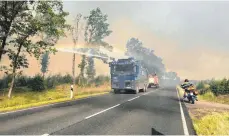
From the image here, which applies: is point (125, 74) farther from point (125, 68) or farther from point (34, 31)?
point (34, 31)

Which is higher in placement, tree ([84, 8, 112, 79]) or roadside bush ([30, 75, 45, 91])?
tree ([84, 8, 112, 79])

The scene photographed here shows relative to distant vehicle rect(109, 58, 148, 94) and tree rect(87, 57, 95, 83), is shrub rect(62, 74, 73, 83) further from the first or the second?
tree rect(87, 57, 95, 83)

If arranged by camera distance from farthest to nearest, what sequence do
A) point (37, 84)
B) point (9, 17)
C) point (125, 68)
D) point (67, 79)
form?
point (67, 79)
point (125, 68)
point (37, 84)
point (9, 17)

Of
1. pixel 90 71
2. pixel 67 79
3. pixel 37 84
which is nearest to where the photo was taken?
pixel 37 84

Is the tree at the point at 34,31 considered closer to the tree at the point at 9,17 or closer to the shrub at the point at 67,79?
the tree at the point at 9,17

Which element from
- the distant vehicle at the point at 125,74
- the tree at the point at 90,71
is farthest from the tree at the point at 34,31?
the tree at the point at 90,71

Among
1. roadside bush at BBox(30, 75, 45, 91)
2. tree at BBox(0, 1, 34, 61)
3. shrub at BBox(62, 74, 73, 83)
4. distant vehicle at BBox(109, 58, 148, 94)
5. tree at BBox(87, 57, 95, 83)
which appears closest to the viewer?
tree at BBox(0, 1, 34, 61)

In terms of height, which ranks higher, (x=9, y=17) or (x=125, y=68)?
(x=9, y=17)

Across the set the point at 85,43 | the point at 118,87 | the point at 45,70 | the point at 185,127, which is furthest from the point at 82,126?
the point at 45,70

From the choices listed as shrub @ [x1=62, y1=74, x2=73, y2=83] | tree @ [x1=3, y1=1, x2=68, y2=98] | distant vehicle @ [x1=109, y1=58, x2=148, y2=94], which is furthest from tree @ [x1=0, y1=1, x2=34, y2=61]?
shrub @ [x1=62, y1=74, x2=73, y2=83]

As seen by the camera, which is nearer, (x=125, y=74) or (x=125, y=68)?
(x=125, y=74)

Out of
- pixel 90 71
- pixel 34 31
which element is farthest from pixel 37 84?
pixel 90 71

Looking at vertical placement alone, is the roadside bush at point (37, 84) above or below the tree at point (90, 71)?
below

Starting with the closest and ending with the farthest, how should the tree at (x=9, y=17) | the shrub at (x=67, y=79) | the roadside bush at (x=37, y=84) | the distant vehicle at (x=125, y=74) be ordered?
the tree at (x=9, y=17) → the roadside bush at (x=37, y=84) → the distant vehicle at (x=125, y=74) → the shrub at (x=67, y=79)
